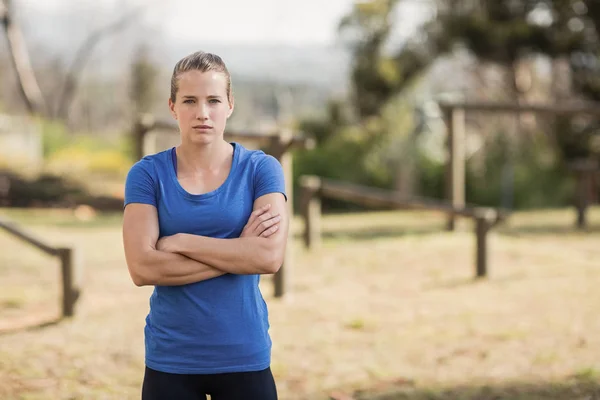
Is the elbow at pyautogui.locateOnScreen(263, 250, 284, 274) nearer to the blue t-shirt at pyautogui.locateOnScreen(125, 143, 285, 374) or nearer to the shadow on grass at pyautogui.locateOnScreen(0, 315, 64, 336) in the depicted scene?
the blue t-shirt at pyautogui.locateOnScreen(125, 143, 285, 374)

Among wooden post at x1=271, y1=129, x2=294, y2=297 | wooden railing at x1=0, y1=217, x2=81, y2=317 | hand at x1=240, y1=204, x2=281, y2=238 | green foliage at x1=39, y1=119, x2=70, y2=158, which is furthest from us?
green foliage at x1=39, y1=119, x2=70, y2=158

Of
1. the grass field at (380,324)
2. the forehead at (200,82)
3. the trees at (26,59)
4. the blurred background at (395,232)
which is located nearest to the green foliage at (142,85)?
the trees at (26,59)

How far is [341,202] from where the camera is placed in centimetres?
1673

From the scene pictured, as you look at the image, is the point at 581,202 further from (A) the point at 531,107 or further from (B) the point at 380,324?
(B) the point at 380,324

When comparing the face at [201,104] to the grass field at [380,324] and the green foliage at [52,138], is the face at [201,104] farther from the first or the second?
the green foliage at [52,138]

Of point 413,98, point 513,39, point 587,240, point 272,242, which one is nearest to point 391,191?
point 413,98

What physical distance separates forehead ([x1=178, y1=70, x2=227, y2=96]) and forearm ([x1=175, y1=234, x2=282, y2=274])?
38 cm

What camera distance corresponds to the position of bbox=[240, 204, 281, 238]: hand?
228 centimetres

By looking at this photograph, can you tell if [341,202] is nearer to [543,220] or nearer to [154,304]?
[543,220]

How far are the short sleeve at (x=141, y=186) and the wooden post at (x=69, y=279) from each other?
13.0 feet

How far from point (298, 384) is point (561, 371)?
1.49 metres

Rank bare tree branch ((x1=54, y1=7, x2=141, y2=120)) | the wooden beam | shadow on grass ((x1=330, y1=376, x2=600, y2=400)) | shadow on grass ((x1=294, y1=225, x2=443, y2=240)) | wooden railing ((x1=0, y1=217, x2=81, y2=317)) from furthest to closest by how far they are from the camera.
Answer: bare tree branch ((x1=54, y1=7, x2=141, y2=120)) < shadow on grass ((x1=294, y1=225, x2=443, y2=240)) < the wooden beam < wooden railing ((x1=0, y1=217, x2=81, y2=317)) < shadow on grass ((x1=330, y1=376, x2=600, y2=400))

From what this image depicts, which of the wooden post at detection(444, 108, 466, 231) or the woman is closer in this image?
the woman

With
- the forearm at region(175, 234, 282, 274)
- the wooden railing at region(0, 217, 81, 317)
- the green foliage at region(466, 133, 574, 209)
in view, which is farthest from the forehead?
the green foliage at region(466, 133, 574, 209)
